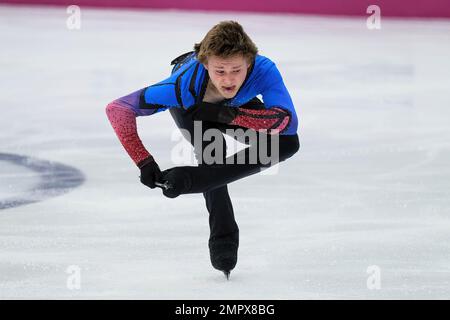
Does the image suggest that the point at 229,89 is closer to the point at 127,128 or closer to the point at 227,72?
the point at 227,72

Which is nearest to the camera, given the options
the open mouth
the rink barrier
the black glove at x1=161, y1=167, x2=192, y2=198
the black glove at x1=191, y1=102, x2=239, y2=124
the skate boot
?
the black glove at x1=161, y1=167, x2=192, y2=198

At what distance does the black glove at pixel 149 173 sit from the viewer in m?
3.15

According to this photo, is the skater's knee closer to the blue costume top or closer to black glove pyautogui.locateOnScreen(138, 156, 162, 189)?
the blue costume top

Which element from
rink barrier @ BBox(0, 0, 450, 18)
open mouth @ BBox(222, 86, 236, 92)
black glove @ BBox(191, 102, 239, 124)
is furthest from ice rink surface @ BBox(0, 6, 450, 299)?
rink barrier @ BBox(0, 0, 450, 18)

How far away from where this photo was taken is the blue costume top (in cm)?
330

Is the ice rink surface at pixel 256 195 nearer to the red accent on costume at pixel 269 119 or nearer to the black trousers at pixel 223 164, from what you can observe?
the black trousers at pixel 223 164

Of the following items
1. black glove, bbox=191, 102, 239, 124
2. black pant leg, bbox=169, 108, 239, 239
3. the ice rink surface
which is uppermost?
black glove, bbox=191, 102, 239, 124

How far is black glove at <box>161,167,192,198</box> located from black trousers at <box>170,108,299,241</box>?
1.2 inches

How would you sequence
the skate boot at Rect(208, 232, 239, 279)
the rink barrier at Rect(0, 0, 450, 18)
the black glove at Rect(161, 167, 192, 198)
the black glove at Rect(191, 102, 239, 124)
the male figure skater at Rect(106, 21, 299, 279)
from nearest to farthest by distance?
1. the black glove at Rect(161, 167, 192, 198)
2. the male figure skater at Rect(106, 21, 299, 279)
3. the black glove at Rect(191, 102, 239, 124)
4. the skate boot at Rect(208, 232, 239, 279)
5. the rink barrier at Rect(0, 0, 450, 18)

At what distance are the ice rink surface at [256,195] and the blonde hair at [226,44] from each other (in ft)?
2.69

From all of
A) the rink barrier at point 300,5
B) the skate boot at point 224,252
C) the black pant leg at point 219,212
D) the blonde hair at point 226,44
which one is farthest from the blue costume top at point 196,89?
the rink barrier at point 300,5
